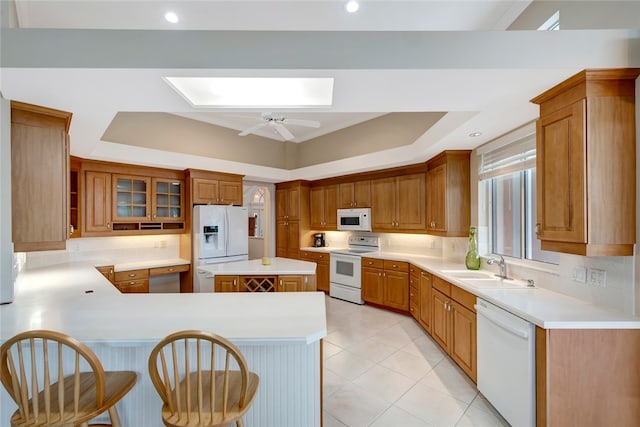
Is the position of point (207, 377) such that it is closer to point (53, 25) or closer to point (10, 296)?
point (10, 296)

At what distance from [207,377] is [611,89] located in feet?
9.42

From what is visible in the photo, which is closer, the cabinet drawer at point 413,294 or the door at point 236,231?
the cabinet drawer at point 413,294

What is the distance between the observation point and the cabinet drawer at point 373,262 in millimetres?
4492

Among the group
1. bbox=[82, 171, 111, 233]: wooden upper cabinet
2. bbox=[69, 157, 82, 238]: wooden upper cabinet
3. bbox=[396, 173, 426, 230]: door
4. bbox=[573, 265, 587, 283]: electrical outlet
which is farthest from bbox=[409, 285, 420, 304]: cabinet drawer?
bbox=[69, 157, 82, 238]: wooden upper cabinet

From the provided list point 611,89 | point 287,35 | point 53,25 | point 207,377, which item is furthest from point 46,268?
point 611,89

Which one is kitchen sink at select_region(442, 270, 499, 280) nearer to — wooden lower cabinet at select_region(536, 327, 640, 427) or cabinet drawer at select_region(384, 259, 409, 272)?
cabinet drawer at select_region(384, 259, 409, 272)

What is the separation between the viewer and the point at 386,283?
4.40m

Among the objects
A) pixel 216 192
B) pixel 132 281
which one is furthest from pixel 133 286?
pixel 216 192

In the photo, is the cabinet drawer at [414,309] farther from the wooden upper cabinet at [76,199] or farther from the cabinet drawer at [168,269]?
the wooden upper cabinet at [76,199]

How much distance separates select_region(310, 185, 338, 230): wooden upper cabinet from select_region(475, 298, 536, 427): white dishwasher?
3511mm

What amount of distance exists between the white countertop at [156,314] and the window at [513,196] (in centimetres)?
212

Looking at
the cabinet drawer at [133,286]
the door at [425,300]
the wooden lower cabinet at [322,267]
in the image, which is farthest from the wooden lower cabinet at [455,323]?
the cabinet drawer at [133,286]

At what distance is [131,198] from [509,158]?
4.98 metres

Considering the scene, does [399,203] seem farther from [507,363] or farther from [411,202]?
[507,363]
